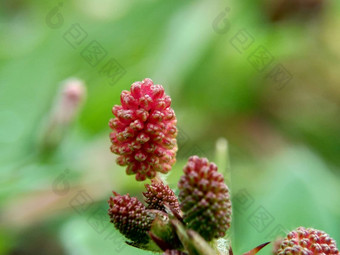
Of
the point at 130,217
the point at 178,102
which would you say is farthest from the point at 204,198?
the point at 178,102

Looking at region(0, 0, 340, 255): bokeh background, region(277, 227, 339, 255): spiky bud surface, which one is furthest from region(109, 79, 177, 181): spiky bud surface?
region(0, 0, 340, 255): bokeh background

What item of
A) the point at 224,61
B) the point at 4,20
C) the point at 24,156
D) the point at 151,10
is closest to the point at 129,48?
the point at 151,10

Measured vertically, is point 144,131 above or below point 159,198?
above

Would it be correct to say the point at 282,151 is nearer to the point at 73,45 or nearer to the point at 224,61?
the point at 224,61

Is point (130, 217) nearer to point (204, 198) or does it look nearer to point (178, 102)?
point (204, 198)

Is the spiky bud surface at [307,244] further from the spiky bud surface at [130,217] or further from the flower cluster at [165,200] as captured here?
the spiky bud surface at [130,217]

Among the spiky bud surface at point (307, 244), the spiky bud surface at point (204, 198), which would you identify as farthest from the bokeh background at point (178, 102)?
the spiky bud surface at point (204, 198)

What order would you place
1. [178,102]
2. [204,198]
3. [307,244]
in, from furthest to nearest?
[178,102] → [307,244] → [204,198]
